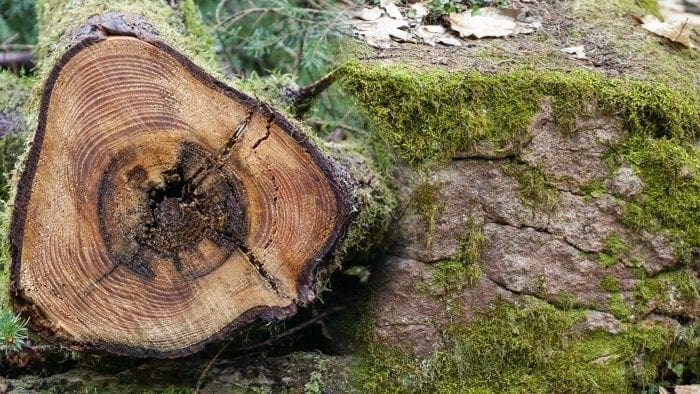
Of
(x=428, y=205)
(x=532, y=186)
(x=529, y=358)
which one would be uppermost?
(x=532, y=186)

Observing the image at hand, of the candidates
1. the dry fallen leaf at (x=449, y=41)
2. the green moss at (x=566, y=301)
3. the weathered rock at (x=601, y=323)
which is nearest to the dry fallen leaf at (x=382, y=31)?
the dry fallen leaf at (x=449, y=41)

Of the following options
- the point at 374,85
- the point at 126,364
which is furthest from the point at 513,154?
the point at 126,364

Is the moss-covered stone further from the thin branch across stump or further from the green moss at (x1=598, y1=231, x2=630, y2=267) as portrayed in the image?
the green moss at (x1=598, y1=231, x2=630, y2=267)

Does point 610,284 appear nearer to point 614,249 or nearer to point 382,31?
point 614,249

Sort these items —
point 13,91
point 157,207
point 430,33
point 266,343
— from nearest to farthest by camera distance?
point 157,207, point 266,343, point 430,33, point 13,91

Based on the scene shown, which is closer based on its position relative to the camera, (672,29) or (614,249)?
(614,249)

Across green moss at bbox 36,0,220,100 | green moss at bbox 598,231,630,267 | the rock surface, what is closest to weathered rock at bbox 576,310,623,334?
the rock surface

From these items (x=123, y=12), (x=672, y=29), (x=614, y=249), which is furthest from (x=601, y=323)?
(x=123, y=12)
